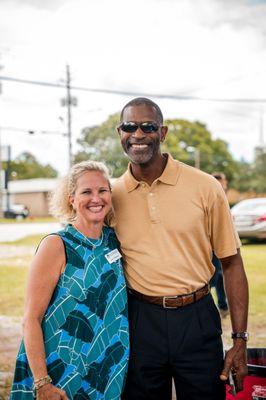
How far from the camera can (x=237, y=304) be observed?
230 cm

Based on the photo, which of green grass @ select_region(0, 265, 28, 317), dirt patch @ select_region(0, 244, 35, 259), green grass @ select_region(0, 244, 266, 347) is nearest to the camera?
green grass @ select_region(0, 244, 266, 347)

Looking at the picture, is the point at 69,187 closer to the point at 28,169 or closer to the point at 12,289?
the point at 12,289

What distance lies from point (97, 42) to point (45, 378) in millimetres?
14594

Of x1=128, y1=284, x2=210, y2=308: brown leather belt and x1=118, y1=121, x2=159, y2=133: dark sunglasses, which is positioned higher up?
x1=118, y1=121, x2=159, y2=133: dark sunglasses

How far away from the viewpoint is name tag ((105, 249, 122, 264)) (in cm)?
216

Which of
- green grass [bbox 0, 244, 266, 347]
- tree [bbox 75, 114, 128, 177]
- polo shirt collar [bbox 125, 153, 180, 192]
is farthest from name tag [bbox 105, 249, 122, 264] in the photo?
tree [bbox 75, 114, 128, 177]

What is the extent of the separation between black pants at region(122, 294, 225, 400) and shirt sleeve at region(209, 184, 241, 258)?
10.2 inches

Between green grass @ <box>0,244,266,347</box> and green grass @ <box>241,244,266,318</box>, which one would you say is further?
green grass @ <box>241,244,266,318</box>

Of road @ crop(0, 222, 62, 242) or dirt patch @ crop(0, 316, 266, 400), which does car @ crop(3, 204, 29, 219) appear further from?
dirt patch @ crop(0, 316, 266, 400)

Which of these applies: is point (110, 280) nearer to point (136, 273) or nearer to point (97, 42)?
point (136, 273)

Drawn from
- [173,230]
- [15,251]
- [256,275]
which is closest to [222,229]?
[173,230]

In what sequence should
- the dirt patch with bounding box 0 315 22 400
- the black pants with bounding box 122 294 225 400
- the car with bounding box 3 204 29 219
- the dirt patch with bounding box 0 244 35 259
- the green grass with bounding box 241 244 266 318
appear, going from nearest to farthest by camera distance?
the black pants with bounding box 122 294 225 400, the dirt patch with bounding box 0 315 22 400, the green grass with bounding box 241 244 266 318, the dirt patch with bounding box 0 244 35 259, the car with bounding box 3 204 29 219

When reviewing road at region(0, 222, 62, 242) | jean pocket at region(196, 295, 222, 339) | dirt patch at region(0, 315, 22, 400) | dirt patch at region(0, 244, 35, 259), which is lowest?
dirt patch at region(0, 315, 22, 400)

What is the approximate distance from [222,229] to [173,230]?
247 mm
